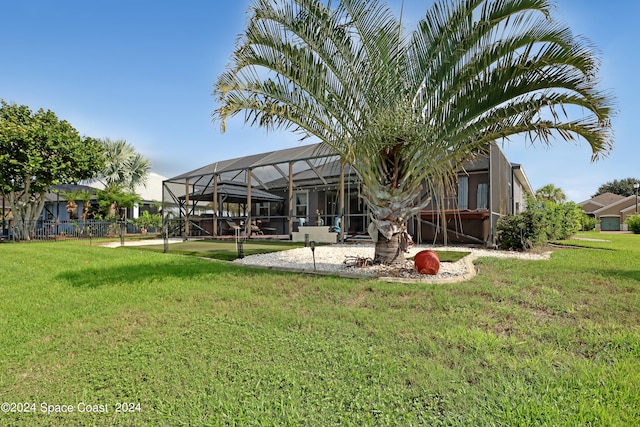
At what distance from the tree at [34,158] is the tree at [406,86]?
593 inches

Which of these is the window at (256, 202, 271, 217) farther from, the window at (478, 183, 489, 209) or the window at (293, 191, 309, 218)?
the window at (478, 183, 489, 209)

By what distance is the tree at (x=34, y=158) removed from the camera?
14695mm

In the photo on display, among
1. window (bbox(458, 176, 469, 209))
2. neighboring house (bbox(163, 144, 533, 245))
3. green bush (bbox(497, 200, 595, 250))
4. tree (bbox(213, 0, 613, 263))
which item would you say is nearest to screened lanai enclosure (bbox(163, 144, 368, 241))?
neighboring house (bbox(163, 144, 533, 245))

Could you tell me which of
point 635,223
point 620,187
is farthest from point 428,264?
point 620,187

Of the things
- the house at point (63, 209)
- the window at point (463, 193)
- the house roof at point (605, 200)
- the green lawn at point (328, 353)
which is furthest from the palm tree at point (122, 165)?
the house roof at point (605, 200)

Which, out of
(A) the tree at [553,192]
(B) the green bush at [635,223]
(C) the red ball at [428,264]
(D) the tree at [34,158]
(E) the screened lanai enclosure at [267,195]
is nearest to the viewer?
Result: (C) the red ball at [428,264]

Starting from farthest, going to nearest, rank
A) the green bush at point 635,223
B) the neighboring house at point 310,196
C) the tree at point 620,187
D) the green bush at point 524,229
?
1. the tree at point 620,187
2. the green bush at point 635,223
3. the neighboring house at point 310,196
4. the green bush at point 524,229

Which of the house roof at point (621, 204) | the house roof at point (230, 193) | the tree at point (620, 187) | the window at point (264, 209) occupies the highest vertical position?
the tree at point (620, 187)

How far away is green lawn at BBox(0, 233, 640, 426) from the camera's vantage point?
2.10 meters

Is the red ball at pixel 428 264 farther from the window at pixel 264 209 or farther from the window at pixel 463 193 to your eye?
the window at pixel 264 209

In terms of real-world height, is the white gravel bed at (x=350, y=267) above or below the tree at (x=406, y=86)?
below

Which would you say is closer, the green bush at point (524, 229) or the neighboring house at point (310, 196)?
the green bush at point (524, 229)

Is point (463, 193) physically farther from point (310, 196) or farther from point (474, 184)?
point (310, 196)

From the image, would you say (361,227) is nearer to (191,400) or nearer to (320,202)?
(320,202)
